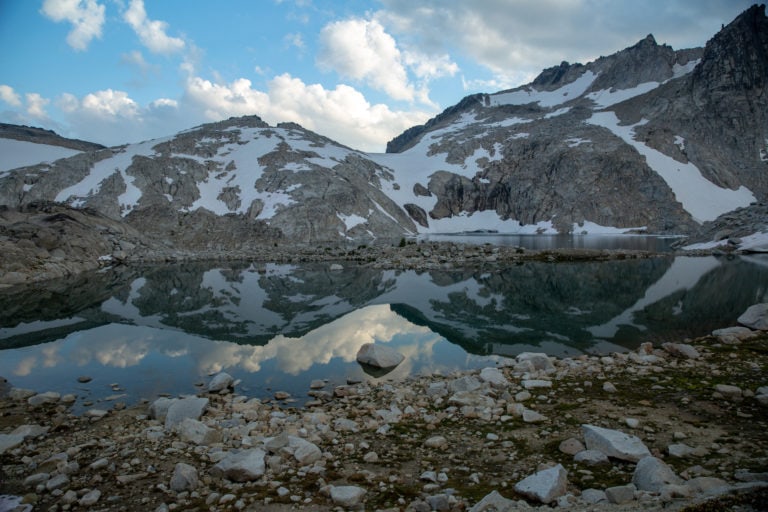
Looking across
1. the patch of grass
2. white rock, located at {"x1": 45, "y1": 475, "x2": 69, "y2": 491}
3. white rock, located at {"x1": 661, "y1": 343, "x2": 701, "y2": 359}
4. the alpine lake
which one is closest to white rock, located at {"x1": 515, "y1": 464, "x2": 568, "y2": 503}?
the patch of grass

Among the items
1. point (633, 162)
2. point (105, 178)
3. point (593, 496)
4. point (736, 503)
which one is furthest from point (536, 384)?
point (633, 162)

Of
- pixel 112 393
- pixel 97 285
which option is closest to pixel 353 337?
pixel 112 393

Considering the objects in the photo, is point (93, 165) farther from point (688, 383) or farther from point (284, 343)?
point (688, 383)

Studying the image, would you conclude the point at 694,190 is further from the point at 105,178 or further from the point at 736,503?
the point at 105,178

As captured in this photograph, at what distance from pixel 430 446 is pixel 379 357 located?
699 centimetres

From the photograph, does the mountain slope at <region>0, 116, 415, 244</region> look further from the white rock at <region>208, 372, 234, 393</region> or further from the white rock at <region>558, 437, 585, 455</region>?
the white rock at <region>558, 437, 585, 455</region>

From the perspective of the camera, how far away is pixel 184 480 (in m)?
6.68

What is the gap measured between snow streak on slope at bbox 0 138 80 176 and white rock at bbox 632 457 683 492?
455 ft

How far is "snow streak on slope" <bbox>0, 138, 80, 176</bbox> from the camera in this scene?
11231 centimetres

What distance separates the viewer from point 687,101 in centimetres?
14950

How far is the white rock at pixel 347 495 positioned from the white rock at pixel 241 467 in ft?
4.60

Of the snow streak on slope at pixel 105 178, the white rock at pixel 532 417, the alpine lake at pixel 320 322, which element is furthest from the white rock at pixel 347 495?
the snow streak on slope at pixel 105 178

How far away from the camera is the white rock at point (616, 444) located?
21.5 feet

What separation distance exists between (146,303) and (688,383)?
97.0 ft
